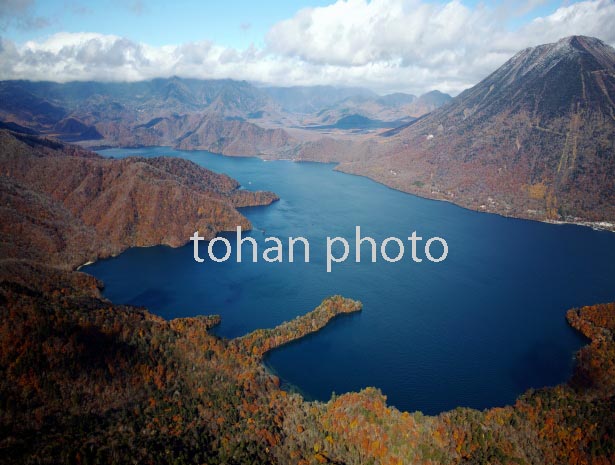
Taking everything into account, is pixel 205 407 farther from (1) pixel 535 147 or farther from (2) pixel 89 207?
(1) pixel 535 147

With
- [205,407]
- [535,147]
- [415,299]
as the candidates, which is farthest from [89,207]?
[535,147]

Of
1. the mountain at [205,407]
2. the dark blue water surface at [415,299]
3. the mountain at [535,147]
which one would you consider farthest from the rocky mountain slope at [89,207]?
the mountain at [535,147]

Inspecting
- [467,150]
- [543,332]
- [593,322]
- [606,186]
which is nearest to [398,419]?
[543,332]

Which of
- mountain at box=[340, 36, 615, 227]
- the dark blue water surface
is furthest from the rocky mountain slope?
mountain at box=[340, 36, 615, 227]

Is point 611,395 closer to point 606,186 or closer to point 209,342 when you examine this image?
point 209,342

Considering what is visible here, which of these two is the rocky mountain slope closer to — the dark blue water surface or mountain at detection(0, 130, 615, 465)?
the dark blue water surface

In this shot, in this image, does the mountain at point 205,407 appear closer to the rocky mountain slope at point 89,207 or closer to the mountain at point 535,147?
the rocky mountain slope at point 89,207

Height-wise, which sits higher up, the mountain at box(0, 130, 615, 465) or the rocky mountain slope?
the rocky mountain slope
